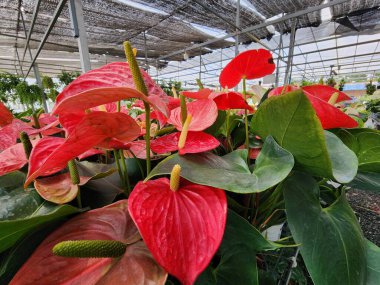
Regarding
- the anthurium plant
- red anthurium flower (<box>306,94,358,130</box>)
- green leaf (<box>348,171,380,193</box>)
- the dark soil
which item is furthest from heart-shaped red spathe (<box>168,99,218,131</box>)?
the dark soil

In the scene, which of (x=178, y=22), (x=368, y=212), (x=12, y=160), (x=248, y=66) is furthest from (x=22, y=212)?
(x=178, y=22)

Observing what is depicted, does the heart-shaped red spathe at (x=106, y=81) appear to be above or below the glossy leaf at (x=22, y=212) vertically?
above

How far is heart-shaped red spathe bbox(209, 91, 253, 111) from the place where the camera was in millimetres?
333

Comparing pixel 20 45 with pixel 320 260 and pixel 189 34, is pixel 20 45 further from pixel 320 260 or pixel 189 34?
pixel 320 260

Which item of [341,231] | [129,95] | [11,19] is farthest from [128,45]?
[11,19]

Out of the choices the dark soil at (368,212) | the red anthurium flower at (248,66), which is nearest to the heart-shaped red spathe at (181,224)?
the red anthurium flower at (248,66)

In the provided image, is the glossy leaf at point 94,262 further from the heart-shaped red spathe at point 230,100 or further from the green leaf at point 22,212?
the heart-shaped red spathe at point 230,100

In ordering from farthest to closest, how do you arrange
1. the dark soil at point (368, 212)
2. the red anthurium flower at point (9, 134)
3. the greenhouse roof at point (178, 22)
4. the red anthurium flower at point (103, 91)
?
the greenhouse roof at point (178, 22) < the dark soil at point (368, 212) < the red anthurium flower at point (9, 134) < the red anthurium flower at point (103, 91)

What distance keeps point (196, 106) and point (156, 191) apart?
0.18 meters

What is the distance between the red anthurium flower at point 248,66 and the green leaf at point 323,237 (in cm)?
19

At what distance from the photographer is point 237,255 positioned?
262 mm

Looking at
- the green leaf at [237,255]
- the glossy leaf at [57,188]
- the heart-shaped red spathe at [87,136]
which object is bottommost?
the green leaf at [237,255]

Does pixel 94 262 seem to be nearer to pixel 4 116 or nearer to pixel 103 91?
pixel 103 91

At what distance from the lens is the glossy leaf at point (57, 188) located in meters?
0.23
